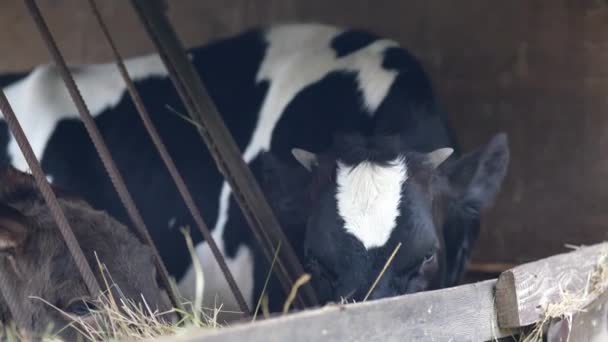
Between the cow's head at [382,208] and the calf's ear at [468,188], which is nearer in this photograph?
the cow's head at [382,208]

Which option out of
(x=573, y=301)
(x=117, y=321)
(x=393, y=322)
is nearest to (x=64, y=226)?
(x=117, y=321)

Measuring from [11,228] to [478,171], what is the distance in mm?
1637

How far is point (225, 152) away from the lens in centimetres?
346

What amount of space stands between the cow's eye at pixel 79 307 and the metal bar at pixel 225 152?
814mm

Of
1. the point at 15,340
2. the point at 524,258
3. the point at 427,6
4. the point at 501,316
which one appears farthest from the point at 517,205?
the point at 15,340

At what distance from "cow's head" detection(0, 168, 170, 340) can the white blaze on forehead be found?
0.64m

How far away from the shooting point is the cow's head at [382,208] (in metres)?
2.85

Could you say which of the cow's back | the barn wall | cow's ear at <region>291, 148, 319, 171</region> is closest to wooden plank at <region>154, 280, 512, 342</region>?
cow's ear at <region>291, 148, 319, 171</region>

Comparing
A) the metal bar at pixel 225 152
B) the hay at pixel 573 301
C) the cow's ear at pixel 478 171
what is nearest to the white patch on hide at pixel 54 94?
the metal bar at pixel 225 152

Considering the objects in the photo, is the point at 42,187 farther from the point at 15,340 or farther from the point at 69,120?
the point at 69,120

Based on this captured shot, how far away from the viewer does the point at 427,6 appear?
14.8ft

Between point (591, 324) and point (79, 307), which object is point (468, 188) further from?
point (79, 307)

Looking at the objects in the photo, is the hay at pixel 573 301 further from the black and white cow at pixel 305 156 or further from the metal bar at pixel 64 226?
the metal bar at pixel 64 226

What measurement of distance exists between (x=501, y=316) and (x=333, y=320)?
2.06 ft
